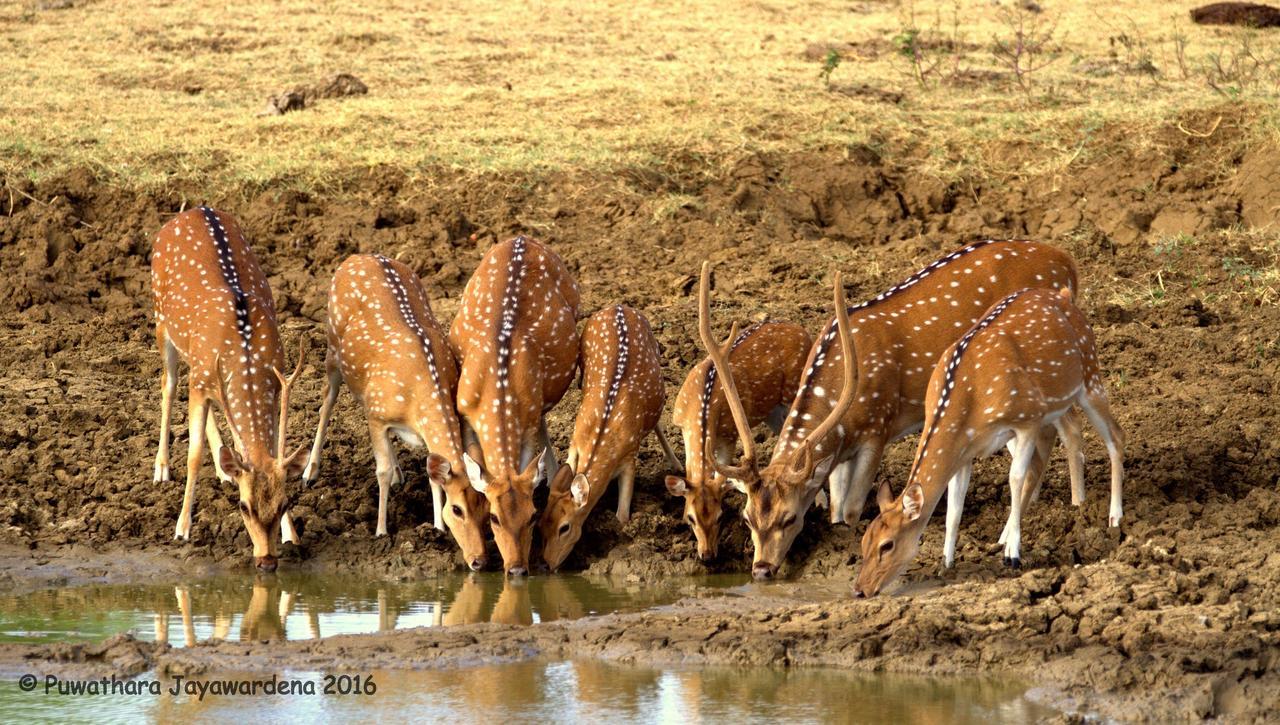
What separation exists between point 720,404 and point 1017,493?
6.36ft

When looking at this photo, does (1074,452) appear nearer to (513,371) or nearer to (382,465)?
(513,371)

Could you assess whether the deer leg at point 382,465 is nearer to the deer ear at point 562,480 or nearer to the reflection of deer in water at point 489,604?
the reflection of deer in water at point 489,604

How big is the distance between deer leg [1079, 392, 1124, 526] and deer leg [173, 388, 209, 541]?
4.91 m

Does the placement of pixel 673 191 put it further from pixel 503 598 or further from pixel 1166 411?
pixel 503 598

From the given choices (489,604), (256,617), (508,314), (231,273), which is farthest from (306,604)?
(231,273)

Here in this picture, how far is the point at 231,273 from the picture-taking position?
428 inches

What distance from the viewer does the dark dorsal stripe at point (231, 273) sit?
10.3 m

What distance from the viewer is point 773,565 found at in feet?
30.3

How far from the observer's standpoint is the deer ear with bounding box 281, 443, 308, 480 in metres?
9.51

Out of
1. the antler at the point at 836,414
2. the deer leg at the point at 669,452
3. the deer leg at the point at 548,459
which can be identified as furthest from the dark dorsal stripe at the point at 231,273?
the antler at the point at 836,414

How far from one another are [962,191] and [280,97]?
708 cm

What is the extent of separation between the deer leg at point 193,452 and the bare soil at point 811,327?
0.36ft

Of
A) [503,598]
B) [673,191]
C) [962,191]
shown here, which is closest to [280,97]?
[673,191]

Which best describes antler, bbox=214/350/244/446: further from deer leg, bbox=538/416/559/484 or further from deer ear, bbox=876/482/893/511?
deer ear, bbox=876/482/893/511
